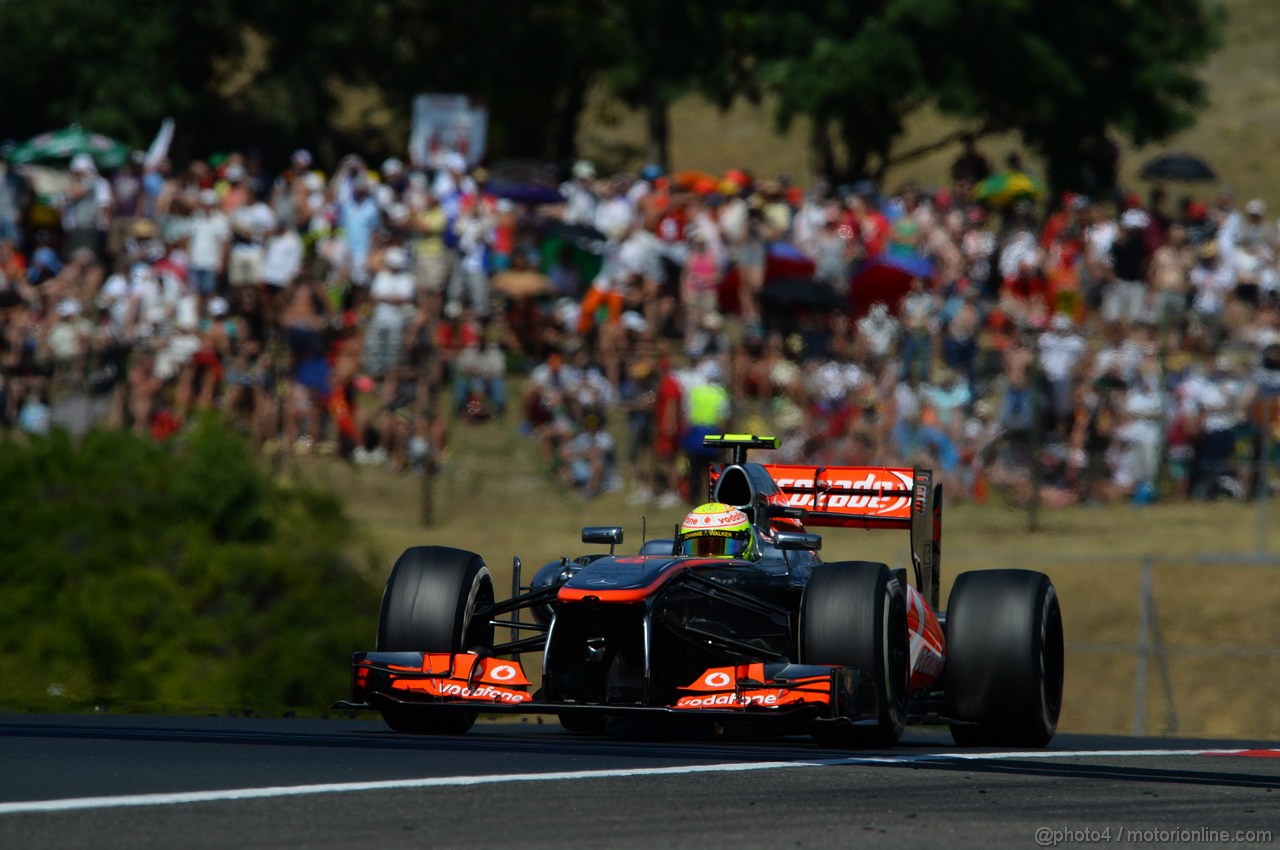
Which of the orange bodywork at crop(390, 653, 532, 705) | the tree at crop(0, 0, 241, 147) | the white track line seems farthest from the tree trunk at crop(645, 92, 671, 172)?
the white track line

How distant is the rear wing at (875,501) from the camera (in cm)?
1271

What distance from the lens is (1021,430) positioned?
2080 cm

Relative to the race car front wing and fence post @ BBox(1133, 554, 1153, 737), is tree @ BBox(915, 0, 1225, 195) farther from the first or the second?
the race car front wing

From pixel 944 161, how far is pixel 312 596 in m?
43.2

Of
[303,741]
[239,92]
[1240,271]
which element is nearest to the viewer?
[303,741]

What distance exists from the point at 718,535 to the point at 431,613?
1.62m

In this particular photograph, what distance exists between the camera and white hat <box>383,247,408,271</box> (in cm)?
2266

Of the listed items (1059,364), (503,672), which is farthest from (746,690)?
(1059,364)

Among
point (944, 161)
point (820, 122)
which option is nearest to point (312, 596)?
point (820, 122)

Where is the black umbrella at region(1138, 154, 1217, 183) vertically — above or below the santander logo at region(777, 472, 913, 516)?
above

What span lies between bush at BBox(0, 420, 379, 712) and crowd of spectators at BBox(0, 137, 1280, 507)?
1105 mm

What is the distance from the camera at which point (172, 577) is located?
765 inches

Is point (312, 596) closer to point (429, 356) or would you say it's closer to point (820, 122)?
point (429, 356)

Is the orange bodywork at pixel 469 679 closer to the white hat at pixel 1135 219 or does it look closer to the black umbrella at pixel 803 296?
the black umbrella at pixel 803 296
